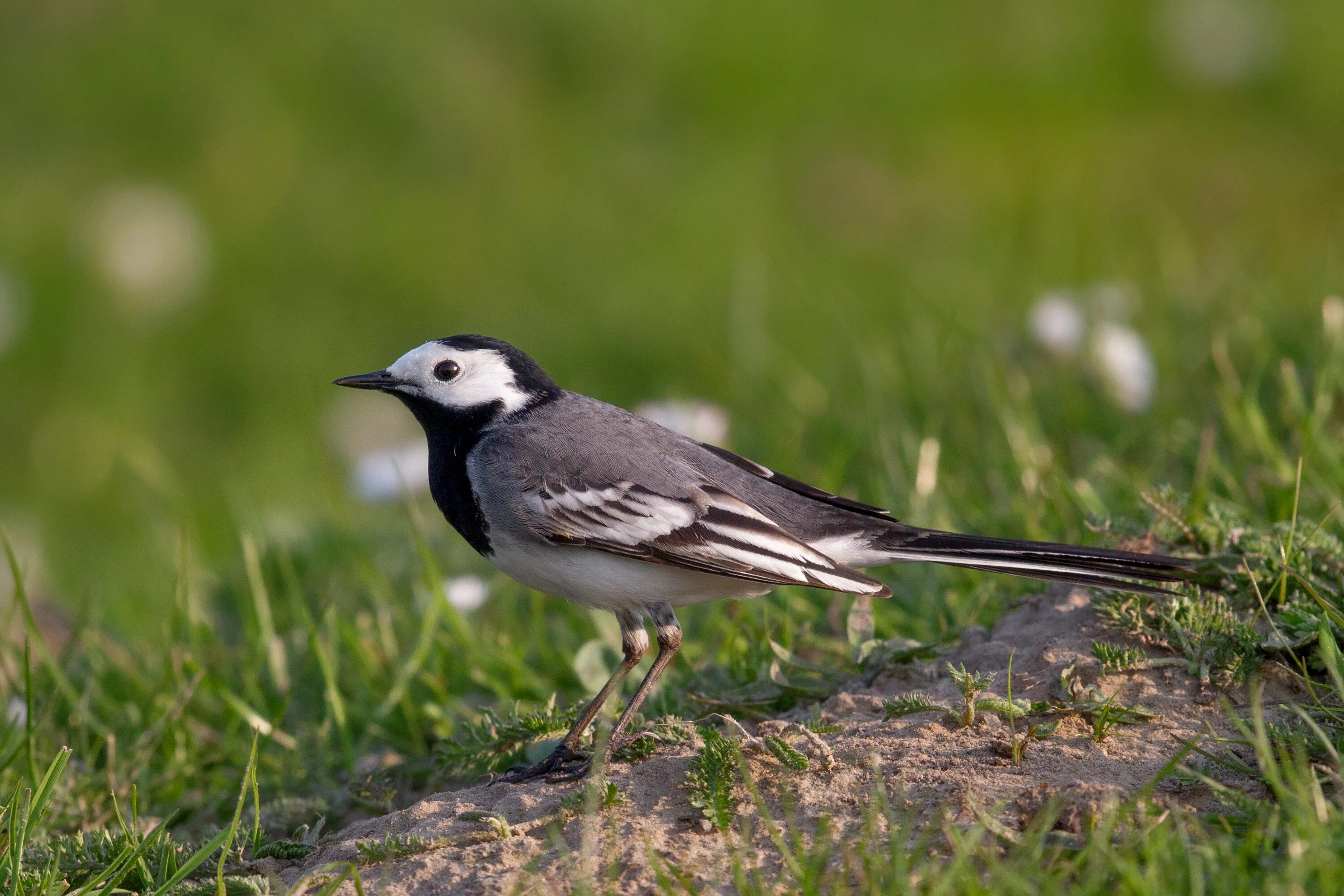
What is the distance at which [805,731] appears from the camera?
11.9 ft

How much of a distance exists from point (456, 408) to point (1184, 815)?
2.58 meters

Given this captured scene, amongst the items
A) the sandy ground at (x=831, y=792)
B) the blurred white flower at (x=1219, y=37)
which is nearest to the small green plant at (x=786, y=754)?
the sandy ground at (x=831, y=792)

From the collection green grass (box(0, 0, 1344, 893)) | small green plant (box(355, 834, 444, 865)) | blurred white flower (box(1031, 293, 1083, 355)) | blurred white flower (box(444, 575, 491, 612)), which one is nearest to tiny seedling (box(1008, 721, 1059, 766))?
green grass (box(0, 0, 1344, 893))

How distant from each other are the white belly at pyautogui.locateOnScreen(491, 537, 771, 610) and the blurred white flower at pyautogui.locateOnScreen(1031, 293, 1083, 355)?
8.83ft

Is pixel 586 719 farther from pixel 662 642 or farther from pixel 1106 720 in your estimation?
pixel 1106 720

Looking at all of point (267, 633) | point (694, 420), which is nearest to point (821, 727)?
point (267, 633)

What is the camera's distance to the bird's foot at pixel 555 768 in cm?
409

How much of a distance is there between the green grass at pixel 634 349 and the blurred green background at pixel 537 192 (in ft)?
0.13

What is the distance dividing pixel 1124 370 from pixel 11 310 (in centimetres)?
818

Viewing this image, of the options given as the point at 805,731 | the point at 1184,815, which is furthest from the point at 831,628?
the point at 1184,815

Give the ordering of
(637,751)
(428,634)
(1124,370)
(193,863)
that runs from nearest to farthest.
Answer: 1. (193,863)
2. (637,751)
3. (428,634)
4. (1124,370)

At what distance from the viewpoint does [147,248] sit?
11.3 m

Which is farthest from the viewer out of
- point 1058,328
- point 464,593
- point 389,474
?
point 1058,328

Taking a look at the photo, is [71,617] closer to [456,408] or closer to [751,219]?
[456,408]
